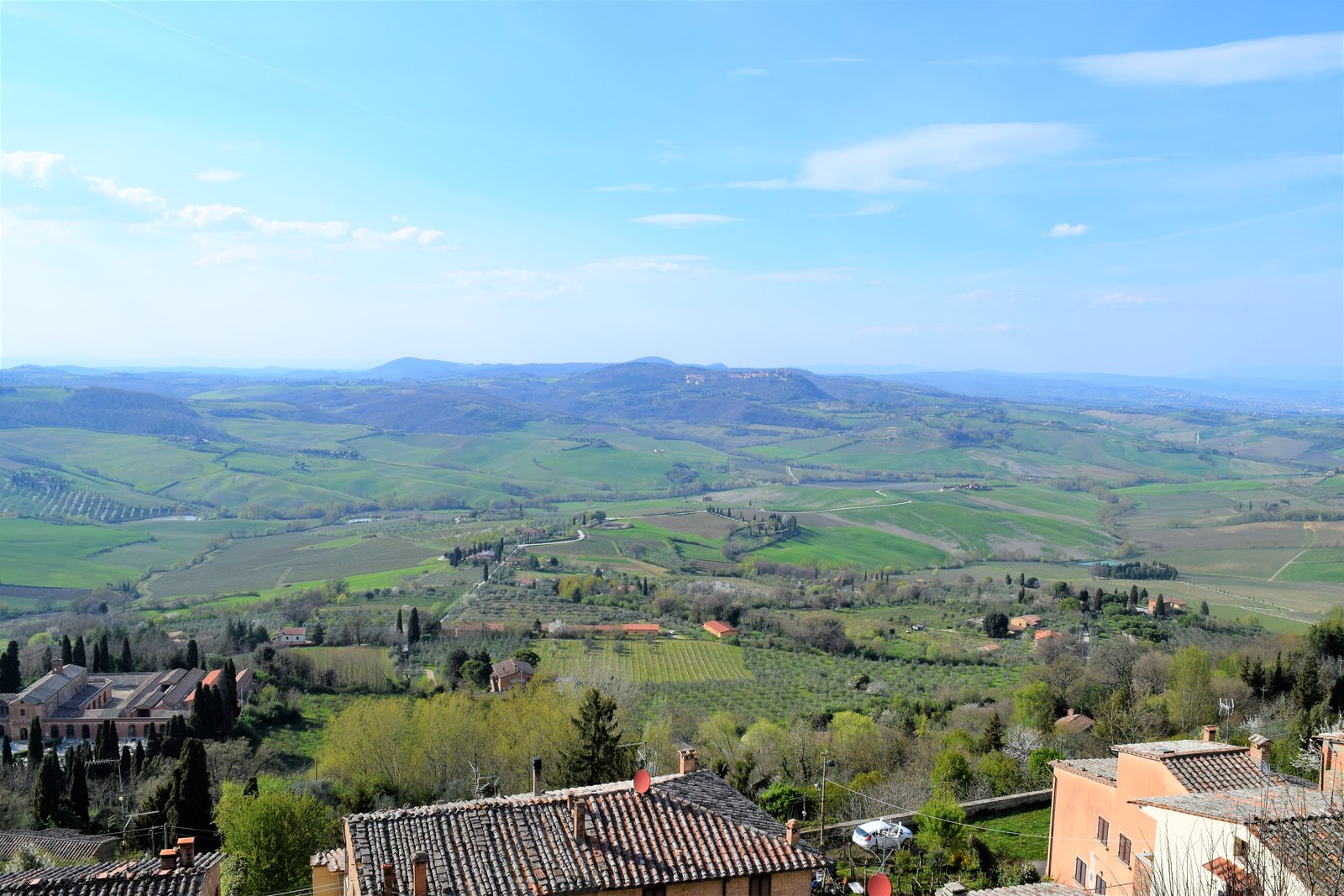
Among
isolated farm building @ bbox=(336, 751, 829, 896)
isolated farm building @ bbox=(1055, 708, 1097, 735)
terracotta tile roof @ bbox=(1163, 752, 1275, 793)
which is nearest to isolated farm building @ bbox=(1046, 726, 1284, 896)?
terracotta tile roof @ bbox=(1163, 752, 1275, 793)

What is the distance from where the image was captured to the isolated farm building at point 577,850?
11266 millimetres

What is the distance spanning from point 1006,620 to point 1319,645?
23.6 metres

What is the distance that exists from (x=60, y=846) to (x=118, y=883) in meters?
15.4

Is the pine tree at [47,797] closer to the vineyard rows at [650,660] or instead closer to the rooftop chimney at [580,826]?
the vineyard rows at [650,660]

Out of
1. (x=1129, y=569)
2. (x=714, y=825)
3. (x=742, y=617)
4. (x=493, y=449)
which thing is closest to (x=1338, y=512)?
(x=1129, y=569)

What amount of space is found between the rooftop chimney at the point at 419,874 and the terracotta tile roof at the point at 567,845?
0.13m

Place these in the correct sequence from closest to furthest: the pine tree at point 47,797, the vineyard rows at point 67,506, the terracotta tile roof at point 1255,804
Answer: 1. the terracotta tile roof at point 1255,804
2. the pine tree at point 47,797
3. the vineyard rows at point 67,506

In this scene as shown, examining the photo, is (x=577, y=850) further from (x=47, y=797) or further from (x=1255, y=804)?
(x=47, y=797)

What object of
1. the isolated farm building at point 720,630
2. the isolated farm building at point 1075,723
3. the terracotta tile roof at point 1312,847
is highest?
the terracotta tile roof at point 1312,847

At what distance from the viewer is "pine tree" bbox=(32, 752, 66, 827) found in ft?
90.7

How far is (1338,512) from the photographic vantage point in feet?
353

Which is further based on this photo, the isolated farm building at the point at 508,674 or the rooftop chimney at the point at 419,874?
the isolated farm building at the point at 508,674

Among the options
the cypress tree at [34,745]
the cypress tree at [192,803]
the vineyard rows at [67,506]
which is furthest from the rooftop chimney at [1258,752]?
the vineyard rows at [67,506]

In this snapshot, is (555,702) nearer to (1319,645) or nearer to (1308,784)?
(1308,784)
